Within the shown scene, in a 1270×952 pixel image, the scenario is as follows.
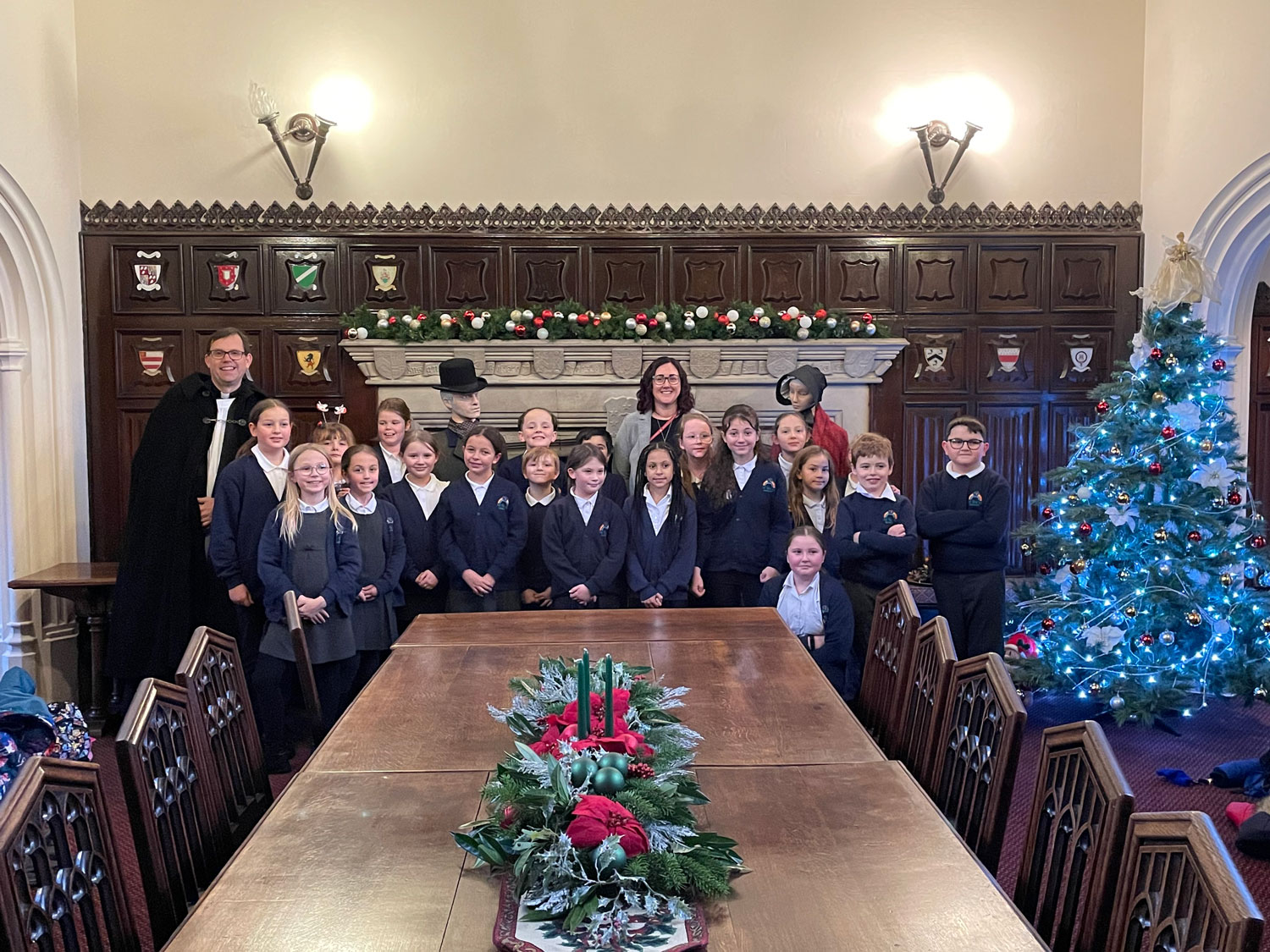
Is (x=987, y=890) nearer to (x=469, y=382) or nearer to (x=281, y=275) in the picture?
(x=469, y=382)

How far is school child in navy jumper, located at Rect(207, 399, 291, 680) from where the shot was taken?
4672mm

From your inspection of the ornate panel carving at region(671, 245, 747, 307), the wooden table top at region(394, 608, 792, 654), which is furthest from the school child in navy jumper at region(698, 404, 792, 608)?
the ornate panel carving at region(671, 245, 747, 307)

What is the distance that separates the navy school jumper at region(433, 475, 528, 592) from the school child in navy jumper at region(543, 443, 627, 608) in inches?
6.7

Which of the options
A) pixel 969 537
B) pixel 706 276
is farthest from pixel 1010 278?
pixel 969 537

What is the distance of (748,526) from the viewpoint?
5.08m

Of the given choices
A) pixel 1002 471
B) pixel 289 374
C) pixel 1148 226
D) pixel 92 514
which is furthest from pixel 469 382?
pixel 1148 226

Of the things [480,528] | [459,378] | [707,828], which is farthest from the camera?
[459,378]

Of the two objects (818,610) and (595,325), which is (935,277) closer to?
(595,325)

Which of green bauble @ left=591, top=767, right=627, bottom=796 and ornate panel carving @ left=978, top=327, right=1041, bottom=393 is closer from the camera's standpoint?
green bauble @ left=591, top=767, right=627, bottom=796

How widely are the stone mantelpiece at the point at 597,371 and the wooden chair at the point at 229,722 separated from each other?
4217 millimetres

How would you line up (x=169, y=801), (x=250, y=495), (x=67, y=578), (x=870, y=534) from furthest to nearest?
(x=67, y=578) < (x=870, y=534) < (x=250, y=495) < (x=169, y=801)

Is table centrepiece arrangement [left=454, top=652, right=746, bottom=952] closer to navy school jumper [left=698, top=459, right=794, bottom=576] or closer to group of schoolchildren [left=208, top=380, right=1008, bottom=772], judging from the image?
group of schoolchildren [left=208, top=380, right=1008, bottom=772]

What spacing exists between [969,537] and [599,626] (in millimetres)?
2285

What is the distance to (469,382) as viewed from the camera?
5969 mm
